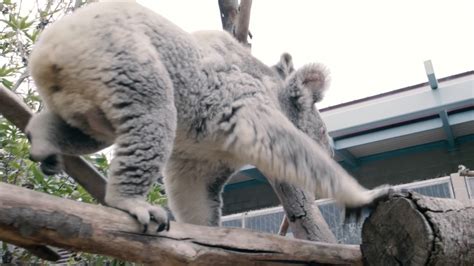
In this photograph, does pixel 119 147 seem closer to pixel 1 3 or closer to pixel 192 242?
pixel 192 242

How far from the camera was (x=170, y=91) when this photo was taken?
7.27 feet

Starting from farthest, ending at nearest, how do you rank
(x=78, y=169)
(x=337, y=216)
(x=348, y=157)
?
(x=348, y=157) → (x=337, y=216) → (x=78, y=169)

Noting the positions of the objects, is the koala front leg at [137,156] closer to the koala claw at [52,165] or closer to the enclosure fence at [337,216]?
the koala claw at [52,165]

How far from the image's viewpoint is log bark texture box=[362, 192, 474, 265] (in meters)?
1.96

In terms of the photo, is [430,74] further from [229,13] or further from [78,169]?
[78,169]

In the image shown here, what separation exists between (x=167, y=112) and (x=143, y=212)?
468mm

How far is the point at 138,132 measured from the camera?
203cm

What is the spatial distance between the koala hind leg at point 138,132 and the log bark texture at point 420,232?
0.90 metres

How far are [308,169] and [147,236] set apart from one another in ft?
3.02

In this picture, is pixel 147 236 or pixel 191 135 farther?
pixel 191 135

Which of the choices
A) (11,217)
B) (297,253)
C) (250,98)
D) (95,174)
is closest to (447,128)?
(250,98)

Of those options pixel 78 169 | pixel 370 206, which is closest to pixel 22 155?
pixel 78 169

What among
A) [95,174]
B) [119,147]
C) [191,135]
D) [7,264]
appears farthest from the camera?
[7,264]

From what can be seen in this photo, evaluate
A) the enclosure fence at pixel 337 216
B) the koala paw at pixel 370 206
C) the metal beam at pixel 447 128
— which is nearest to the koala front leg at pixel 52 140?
the koala paw at pixel 370 206
